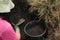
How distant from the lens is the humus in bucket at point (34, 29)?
257 cm

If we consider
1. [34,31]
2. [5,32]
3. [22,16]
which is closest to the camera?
[5,32]

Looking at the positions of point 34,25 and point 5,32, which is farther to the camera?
point 34,25

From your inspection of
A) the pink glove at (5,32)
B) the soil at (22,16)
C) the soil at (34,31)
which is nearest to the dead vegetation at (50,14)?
the soil at (22,16)

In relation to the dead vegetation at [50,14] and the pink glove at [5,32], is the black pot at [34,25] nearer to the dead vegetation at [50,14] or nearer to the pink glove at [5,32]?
the dead vegetation at [50,14]

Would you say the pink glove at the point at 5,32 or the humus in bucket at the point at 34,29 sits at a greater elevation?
the pink glove at the point at 5,32

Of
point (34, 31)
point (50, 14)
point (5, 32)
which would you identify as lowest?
point (34, 31)

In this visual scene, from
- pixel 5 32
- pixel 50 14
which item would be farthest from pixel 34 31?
pixel 5 32

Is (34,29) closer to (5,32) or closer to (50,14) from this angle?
(50,14)

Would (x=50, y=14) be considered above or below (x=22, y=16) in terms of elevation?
above

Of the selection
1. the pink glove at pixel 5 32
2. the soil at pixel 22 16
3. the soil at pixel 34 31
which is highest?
the pink glove at pixel 5 32

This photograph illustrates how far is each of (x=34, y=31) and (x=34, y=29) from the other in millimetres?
44

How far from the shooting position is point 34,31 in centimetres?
262

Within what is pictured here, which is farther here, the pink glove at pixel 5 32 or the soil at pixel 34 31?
the soil at pixel 34 31

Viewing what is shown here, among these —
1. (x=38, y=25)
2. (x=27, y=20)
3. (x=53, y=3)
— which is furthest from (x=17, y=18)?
(x=53, y=3)
